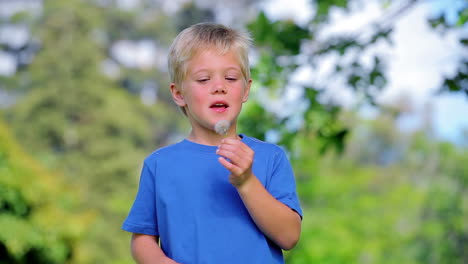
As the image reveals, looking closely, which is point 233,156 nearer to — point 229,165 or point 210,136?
point 229,165

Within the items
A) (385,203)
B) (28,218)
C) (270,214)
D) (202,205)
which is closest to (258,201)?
(270,214)

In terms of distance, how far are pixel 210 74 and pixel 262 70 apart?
345 cm

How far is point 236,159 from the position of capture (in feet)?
5.03

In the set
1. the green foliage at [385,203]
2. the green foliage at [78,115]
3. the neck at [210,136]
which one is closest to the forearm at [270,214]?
the neck at [210,136]

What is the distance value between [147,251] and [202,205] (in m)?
0.19

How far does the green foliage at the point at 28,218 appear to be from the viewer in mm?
7039

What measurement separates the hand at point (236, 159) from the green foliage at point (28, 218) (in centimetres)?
579

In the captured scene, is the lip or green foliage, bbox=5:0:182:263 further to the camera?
green foliage, bbox=5:0:182:263

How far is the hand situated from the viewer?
5.03 feet

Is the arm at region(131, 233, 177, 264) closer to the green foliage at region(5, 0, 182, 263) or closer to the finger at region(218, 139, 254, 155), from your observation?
the finger at region(218, 139, 254, 155)

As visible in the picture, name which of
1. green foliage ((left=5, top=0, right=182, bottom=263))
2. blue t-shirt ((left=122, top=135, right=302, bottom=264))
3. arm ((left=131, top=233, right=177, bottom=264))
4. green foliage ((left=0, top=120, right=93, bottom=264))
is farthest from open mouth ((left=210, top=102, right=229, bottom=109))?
green foliage ((left=5, top=0, right=182, bottom=263))

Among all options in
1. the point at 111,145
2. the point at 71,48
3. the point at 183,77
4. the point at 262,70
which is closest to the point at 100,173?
the point at 111,145

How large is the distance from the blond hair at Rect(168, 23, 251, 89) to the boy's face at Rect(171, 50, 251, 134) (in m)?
0.02

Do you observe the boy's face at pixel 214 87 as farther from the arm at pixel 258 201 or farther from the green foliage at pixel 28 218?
the green foliage at pixel 28 218
